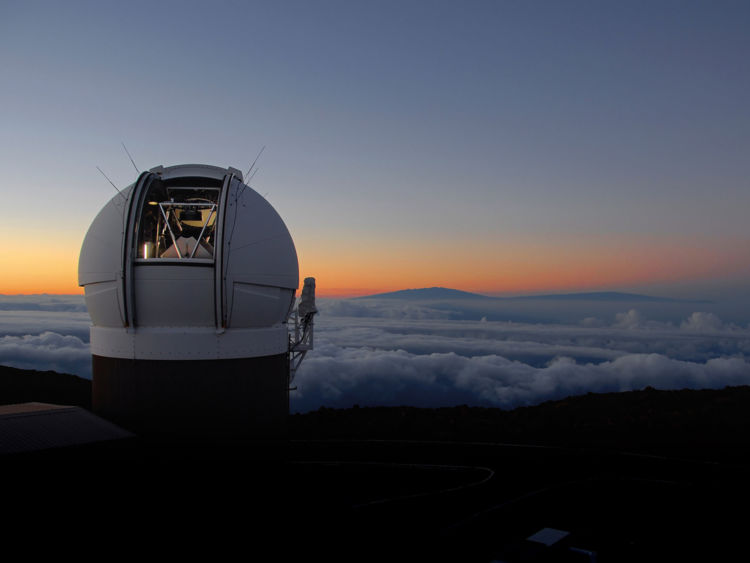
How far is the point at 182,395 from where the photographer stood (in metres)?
12.2

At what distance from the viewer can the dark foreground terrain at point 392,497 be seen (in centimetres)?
810

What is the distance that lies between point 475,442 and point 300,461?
577 cm

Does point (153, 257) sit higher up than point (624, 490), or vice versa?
point (153, 257)

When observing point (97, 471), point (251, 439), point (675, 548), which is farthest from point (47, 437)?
point (675, 548)

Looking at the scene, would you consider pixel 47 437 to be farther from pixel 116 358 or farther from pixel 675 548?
pixel 675 548

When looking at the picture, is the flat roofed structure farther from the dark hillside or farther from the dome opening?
the dark hillside

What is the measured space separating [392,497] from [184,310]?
6.09 meters

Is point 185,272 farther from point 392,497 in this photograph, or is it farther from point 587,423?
point 587,423

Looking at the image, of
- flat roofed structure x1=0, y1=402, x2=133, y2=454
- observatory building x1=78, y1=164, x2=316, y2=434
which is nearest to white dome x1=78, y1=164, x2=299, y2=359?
observatory building x1=78, y1=164, x2=316, y2=434

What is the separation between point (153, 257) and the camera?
13.1 m

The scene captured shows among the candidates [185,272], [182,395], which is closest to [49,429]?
[182,395]

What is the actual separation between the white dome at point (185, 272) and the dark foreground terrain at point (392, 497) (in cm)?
237

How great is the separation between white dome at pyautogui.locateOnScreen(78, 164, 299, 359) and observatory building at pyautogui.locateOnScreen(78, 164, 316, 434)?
0.9 inches

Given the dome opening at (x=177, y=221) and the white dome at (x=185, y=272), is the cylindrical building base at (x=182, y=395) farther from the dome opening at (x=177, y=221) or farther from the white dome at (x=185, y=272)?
the dome opening at (x=177, y=221)
